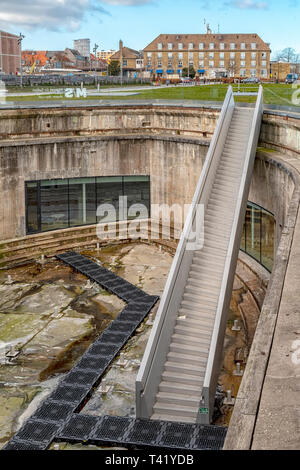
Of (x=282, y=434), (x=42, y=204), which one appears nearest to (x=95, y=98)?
(x=42, y=204)

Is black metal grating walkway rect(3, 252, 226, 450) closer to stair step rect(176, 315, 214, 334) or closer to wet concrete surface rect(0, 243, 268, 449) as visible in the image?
wet concrete surface rect(0, 243, 268, 449)

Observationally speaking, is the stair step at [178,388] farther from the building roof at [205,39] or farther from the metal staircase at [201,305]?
the building roof at [205,39]

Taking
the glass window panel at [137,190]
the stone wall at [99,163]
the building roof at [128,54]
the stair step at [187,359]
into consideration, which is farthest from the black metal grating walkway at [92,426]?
the building roof at [128,54]

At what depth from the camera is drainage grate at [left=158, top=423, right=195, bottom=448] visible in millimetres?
11039

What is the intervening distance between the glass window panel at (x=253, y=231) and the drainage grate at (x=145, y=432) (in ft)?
36.1

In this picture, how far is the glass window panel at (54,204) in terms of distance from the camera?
27.3 m

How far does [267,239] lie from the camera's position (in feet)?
69.1

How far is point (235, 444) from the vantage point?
262 inches

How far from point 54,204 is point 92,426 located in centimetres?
1639

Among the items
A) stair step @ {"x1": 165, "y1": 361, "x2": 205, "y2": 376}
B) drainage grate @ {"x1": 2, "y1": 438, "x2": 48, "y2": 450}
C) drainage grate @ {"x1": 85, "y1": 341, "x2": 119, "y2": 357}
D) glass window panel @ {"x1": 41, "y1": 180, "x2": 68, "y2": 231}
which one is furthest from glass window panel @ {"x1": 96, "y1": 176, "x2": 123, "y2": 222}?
drainage grate @ {"x1": 2, "y1": 438, "x2": 48, "y2": 450}

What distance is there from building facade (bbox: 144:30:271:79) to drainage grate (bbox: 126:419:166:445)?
301 feet

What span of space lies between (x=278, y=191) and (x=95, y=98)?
14.7 metres

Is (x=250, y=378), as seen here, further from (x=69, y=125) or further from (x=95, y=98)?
(x=95, y=98)

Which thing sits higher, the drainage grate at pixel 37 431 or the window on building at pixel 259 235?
the window on building at pixel 259 235
